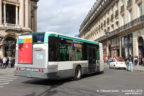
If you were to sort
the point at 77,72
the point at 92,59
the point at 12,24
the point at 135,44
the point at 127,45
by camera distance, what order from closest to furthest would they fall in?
the point at 77,72 < the point at 92,59 < the point at 135,44 < the point at 127,45 < the point at 12,24

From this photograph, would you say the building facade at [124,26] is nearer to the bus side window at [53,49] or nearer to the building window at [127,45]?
the building window at [127,45]

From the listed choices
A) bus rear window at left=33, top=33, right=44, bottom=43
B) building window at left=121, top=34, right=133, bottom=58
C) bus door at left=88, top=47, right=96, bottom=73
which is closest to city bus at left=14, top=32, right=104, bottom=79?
bus rear window at left=33, top=33, right=44, bottom=43

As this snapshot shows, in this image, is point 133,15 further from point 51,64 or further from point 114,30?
point 51,64

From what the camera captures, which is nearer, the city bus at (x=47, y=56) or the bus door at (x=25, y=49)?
the city bus at (x=47, y=56)

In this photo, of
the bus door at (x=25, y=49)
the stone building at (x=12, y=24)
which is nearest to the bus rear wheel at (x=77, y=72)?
the bus door at (x=25, y=49)

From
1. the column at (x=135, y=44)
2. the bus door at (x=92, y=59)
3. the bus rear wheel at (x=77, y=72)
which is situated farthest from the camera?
the column at (x=135, y=44)

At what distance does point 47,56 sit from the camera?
9.10 meters

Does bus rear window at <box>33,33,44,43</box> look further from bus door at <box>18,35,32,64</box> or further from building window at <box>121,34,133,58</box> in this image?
building window at <box>121,34,133,58</box>

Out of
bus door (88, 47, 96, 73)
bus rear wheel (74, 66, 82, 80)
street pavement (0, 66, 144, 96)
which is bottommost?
street pavement (0, 66, 144, 96)

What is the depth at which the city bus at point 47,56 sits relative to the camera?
30.1ft

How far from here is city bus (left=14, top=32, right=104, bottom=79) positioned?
9188mm

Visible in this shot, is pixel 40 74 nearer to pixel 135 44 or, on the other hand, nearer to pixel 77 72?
pixel 77 72

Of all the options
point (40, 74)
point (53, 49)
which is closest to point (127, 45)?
point (53, 49)

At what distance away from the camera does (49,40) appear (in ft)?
30.5
